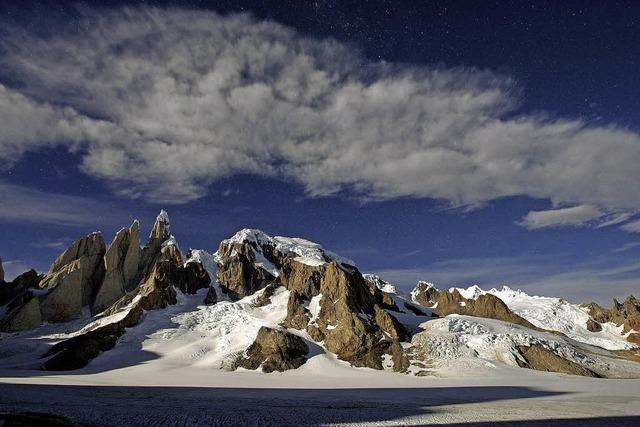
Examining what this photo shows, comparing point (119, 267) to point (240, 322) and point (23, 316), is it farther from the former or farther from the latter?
point (240, 322)

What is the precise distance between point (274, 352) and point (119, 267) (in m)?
93.9

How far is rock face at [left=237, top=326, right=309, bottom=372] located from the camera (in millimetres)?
97750

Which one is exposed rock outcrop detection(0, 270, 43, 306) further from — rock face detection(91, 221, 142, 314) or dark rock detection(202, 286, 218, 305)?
dark rock detection(202, 286, 218, 305)

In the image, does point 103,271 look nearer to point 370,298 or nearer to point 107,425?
point 370,298

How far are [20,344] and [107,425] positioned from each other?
116 metres

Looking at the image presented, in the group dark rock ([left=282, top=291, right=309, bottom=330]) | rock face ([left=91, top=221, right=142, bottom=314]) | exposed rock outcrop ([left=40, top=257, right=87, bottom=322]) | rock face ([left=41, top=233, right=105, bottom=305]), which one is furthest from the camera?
rock face ([left=41, top=233, right=105, bottom=305])

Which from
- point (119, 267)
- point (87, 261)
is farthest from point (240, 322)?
point (87, 261)

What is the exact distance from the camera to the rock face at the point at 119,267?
154 metres

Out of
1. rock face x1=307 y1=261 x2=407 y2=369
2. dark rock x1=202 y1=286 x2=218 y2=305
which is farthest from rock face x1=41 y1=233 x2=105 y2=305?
rock face x1=307 y1=261 x2=407 y2=369

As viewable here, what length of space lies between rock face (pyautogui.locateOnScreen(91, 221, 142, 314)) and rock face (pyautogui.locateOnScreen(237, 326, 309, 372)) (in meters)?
78.2

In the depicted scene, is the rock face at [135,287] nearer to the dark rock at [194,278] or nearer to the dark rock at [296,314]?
the dark rock at [194,278]

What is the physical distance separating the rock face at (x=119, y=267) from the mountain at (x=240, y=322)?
1.36ft

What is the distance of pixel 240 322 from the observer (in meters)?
127

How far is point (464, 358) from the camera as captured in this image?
93938 mm
